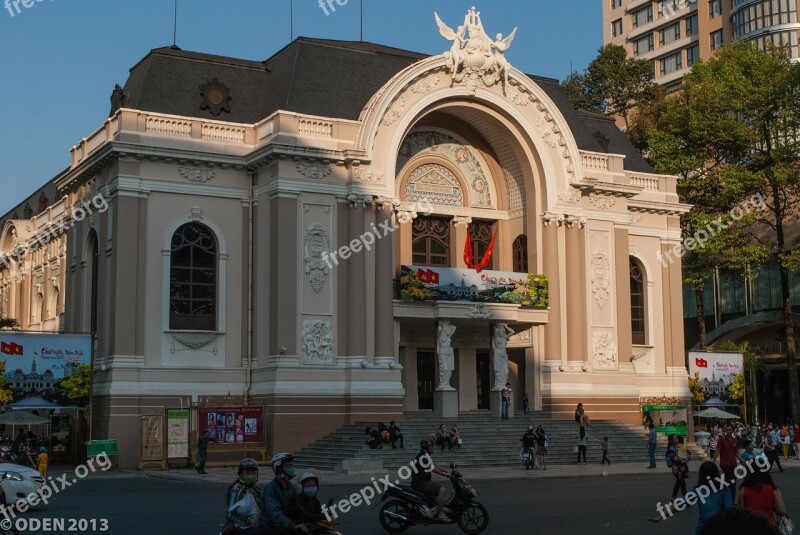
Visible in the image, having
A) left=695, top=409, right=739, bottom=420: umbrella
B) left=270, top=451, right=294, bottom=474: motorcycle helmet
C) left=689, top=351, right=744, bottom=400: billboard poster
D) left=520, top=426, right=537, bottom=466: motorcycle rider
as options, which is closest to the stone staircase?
left=695, top=409, right=739, bottom=420: umbrella

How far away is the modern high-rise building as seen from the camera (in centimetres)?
7200

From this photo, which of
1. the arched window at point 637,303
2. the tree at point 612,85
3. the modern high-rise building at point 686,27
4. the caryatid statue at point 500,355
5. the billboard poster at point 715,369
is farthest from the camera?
the modern high-rise building at point 686,27

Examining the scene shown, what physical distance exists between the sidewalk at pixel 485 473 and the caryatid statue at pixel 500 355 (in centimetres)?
571

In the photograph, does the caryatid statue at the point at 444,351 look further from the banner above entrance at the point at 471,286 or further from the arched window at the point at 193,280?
the arched window at the point at 193,280

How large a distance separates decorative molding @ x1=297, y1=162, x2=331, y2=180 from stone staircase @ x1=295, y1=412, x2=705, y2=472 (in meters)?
8.92

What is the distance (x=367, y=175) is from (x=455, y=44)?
6352mm

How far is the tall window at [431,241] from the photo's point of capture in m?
43.0

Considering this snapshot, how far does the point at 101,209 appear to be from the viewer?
39094 mm

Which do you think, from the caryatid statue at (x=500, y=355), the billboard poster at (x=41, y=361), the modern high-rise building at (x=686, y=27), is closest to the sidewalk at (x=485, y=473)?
the billboard poster at (x=41, y=361)

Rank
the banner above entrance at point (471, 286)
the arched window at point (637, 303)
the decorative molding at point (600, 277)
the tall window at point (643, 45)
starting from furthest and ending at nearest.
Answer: the tall window at point (643, 45) → the arched window at point (637, 303) → the decorative molding at point (600, 277) → the banner above entrance at point (471, 286)

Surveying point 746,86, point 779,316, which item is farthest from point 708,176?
point 779,316

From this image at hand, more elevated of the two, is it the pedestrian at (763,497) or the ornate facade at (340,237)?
the ornate facade at (340,237)

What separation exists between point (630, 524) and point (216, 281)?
2328 cm

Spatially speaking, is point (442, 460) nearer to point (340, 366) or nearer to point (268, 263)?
point (340, 366)
